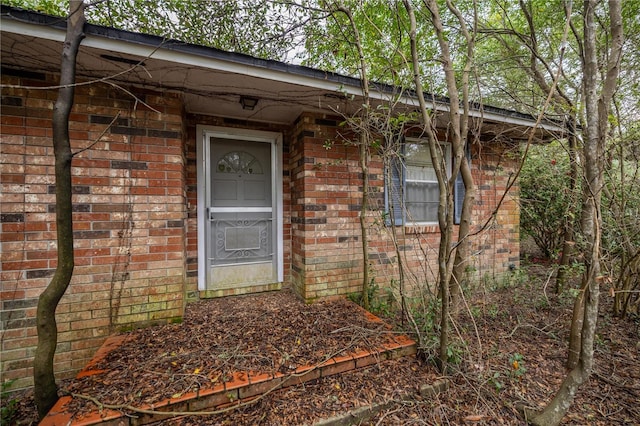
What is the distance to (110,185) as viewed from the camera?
2.29 metres

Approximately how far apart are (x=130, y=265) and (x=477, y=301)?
13.0ft

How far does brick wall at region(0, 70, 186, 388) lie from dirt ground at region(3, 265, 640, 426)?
1.07 ft

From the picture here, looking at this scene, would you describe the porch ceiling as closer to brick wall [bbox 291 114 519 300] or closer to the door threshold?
brick wall [bbox 291 114 519 300]

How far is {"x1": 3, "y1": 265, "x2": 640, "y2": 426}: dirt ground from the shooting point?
1622mm

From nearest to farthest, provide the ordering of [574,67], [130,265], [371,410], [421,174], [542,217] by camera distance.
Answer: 1. [371,410]
2. [130,265]
3. [421,174]
4. [574,67]
5. [542,217]

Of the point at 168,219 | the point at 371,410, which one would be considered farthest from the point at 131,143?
the point at 371,410

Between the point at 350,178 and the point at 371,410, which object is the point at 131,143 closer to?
the point at 350,178

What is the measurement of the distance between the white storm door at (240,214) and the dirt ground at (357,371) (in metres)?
0.54

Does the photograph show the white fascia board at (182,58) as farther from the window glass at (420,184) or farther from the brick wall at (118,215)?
the window glass at (420,184)

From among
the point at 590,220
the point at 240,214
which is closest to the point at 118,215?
the point at 240,214

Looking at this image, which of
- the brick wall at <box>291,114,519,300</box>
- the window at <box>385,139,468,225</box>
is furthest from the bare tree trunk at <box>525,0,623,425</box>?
the window at <box>385,139,468,225</box>

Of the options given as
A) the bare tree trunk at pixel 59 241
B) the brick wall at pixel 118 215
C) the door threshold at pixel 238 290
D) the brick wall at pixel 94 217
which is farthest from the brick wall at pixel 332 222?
the bare tree trunk at pixel 59 241

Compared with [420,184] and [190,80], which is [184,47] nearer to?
[190,80]

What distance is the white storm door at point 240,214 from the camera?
3.15 metres
